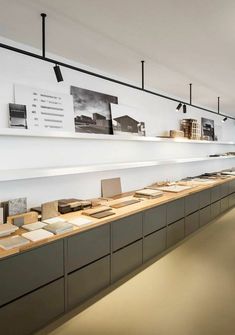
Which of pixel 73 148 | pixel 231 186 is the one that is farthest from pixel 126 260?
pixel 231 186

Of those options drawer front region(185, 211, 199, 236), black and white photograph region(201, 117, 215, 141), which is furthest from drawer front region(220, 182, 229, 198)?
drawer front region(185, 211, 199, 236)

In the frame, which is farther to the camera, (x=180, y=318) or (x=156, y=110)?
(x=156, y=110)

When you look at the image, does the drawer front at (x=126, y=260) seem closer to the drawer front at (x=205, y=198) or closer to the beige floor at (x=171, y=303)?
the beige floor at (x=171, y=303)

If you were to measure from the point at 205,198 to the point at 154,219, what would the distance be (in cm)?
198

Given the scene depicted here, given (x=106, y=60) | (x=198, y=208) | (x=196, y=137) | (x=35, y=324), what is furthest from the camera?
(x=196, y=137)

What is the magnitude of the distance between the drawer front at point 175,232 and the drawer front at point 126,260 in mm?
784

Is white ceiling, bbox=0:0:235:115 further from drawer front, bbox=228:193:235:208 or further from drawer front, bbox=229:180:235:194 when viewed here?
drawer front, bbox=228:193:235:208

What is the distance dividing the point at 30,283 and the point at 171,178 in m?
3.96

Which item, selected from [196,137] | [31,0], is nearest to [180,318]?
[31,0]

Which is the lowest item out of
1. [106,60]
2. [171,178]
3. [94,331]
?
[94,331]

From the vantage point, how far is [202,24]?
2.39 meters

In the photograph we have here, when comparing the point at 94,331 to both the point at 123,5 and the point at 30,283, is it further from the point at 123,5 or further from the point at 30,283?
the point at 123,5

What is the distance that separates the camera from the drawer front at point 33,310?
1.98 meters

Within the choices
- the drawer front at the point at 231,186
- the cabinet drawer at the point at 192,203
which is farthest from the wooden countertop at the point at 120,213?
the drawer front at the point at 231,186
